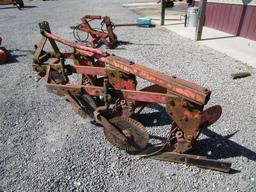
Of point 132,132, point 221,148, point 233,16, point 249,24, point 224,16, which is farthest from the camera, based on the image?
point 224,16

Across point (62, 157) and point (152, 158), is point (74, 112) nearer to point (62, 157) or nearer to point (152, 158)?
point (62, 157)

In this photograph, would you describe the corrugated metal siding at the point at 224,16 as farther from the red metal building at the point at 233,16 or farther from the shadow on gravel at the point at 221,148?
the shadow on gravel at the point at 221,148

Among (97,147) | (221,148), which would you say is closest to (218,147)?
(221,148)

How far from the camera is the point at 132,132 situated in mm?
3391

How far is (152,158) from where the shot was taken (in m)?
3.46

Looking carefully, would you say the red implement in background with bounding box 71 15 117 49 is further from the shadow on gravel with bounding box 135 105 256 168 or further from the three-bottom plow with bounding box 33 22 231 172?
the shadow on gravel with bounding box 135 105 256 168

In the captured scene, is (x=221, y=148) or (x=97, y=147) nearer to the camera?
(x=221, y=148)

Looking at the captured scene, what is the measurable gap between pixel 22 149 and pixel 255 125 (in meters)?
3.81

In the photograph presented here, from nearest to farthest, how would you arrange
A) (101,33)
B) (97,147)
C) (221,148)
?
(221,148) → (97,147) → (101,33)

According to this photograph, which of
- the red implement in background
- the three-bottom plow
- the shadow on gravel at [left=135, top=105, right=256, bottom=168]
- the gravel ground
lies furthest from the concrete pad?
the three-bottom plow

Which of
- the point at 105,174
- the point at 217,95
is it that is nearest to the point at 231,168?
the point at 105,174

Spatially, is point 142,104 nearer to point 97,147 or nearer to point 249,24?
point 97,147

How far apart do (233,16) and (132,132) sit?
8836mm

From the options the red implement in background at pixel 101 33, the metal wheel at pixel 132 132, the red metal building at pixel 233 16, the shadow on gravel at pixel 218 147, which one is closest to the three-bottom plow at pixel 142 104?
the metal wheel at pixel 132 132
